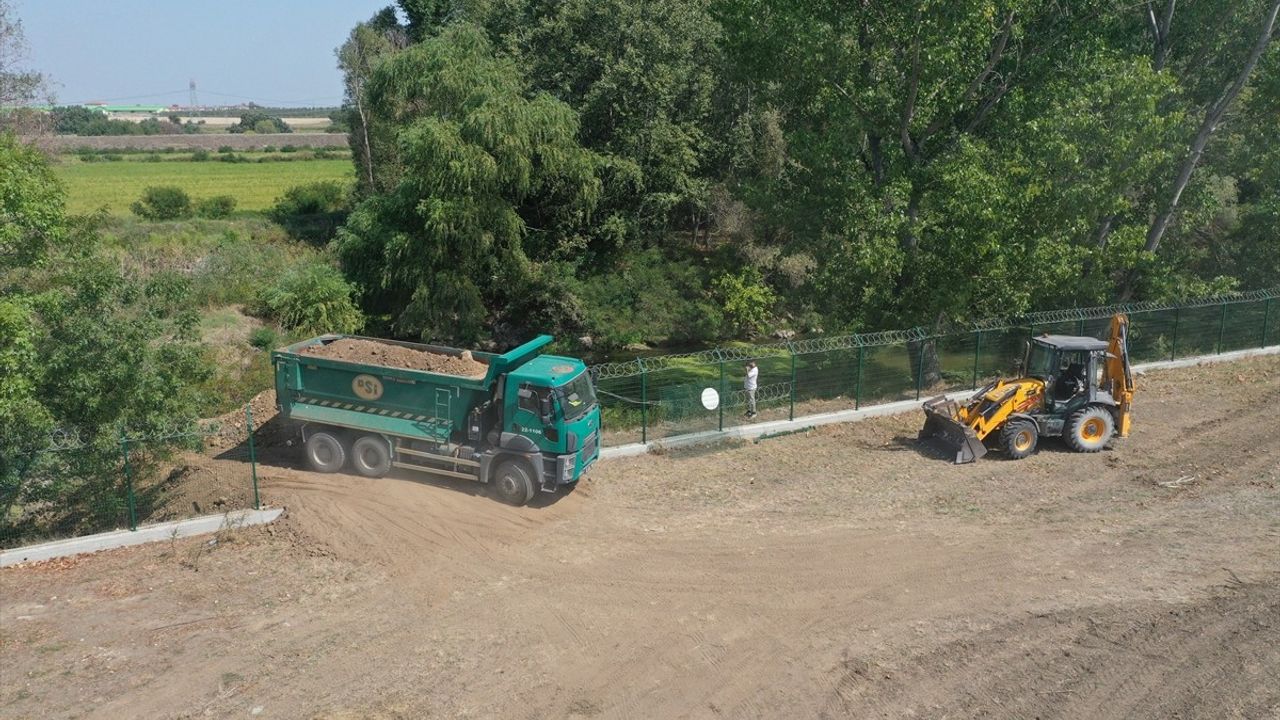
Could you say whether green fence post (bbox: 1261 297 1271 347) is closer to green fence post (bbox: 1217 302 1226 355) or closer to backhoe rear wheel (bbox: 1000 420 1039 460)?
green fence post (bbox: 1217 302 1226 355)

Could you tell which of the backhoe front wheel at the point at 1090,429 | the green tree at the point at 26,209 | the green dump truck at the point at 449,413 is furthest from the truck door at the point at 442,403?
the backhoe front wheel at the point at 1090,429

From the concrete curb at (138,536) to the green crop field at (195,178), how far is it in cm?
3550

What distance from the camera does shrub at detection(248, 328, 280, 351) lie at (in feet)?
97.6

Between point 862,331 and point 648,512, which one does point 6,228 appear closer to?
point 648,512

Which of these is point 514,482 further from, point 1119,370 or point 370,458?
point 1119,370

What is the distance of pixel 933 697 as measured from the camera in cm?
991

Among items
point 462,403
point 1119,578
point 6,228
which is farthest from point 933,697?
point 6,228

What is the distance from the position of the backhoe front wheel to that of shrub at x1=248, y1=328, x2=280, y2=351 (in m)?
23.6

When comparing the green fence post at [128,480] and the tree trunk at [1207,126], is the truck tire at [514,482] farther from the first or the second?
the tree trunk at [1207,126]

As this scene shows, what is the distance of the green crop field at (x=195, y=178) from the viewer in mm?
49438

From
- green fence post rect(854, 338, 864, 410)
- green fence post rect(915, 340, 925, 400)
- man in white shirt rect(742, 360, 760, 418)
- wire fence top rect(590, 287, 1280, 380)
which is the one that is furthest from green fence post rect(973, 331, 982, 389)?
man in white shirt rect(742, 360, 760, 418)

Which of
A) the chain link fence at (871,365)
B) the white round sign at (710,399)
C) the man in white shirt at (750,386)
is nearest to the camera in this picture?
the white round sign at (710,399)

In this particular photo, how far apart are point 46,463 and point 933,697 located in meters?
13.1

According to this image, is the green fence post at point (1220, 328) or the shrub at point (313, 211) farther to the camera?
the shrub at point (313, 211)
